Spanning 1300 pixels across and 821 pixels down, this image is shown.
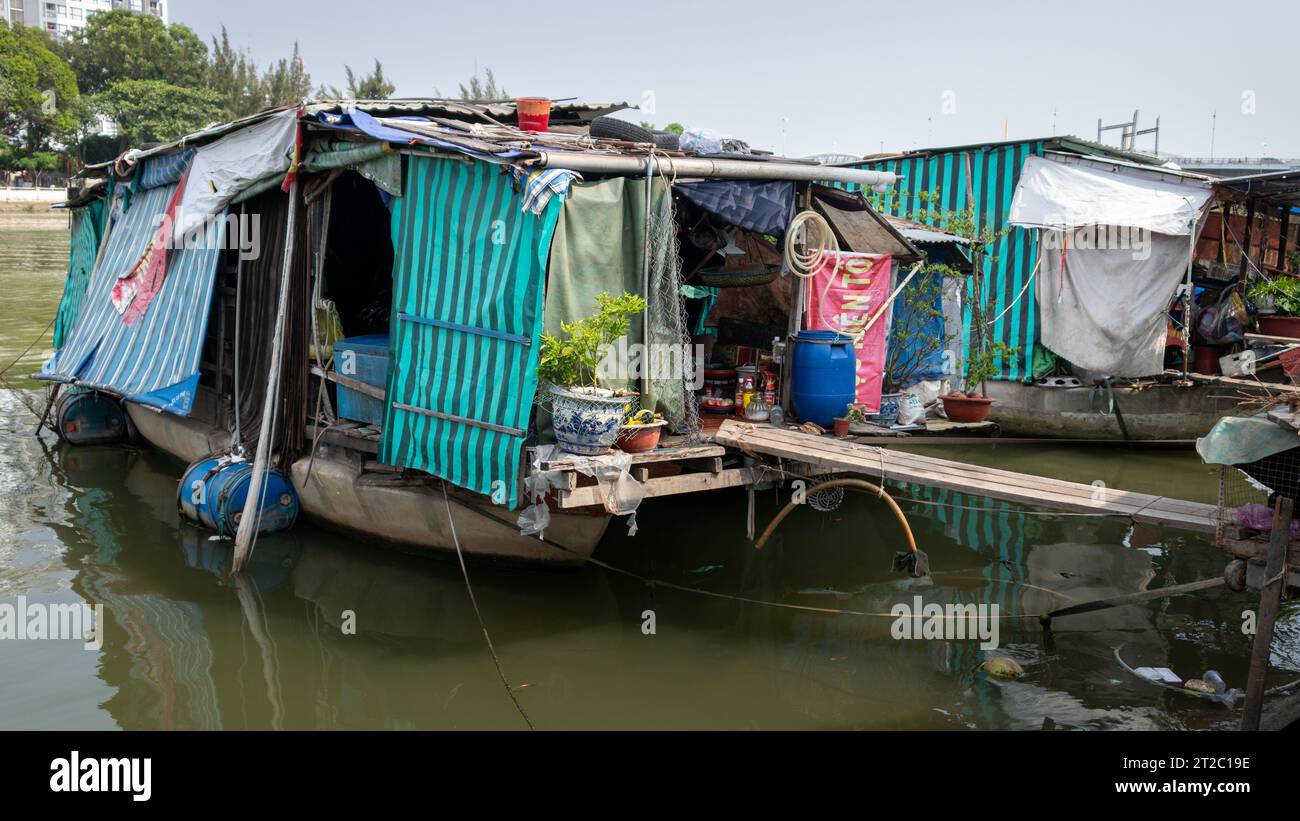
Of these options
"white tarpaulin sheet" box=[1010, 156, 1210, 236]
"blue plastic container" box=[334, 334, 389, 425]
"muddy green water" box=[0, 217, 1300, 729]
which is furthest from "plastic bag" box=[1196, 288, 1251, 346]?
"blue plastic container" box=[334, 334, 389, 425]

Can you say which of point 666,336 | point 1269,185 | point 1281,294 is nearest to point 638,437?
point 666,336

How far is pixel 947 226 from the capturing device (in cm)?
1352

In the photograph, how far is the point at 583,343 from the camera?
6.55 m

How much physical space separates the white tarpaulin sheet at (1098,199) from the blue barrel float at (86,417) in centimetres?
1207

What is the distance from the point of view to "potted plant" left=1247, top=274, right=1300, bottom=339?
1281 cm

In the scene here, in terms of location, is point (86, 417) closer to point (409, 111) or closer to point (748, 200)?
point (409, 111)

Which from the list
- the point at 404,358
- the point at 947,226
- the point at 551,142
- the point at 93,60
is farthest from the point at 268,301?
the point at 93,60

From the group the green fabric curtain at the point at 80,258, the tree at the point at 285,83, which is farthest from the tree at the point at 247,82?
the green fabric curtain at the point at 80,258

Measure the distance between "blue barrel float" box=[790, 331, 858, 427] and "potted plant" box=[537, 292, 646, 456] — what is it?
1.80m

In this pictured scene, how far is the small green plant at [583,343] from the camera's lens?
21.4 feet

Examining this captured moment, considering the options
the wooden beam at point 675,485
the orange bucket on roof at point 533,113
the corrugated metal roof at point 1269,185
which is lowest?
the wooden beam at point 675,485

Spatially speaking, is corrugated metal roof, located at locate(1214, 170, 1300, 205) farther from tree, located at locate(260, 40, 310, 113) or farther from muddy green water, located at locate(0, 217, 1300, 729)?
tree, located at locate(260, 40, 310, 113)

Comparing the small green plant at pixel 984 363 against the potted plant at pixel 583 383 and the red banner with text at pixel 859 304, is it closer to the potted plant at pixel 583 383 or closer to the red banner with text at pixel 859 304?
the red banner with text at pixel 859 304
